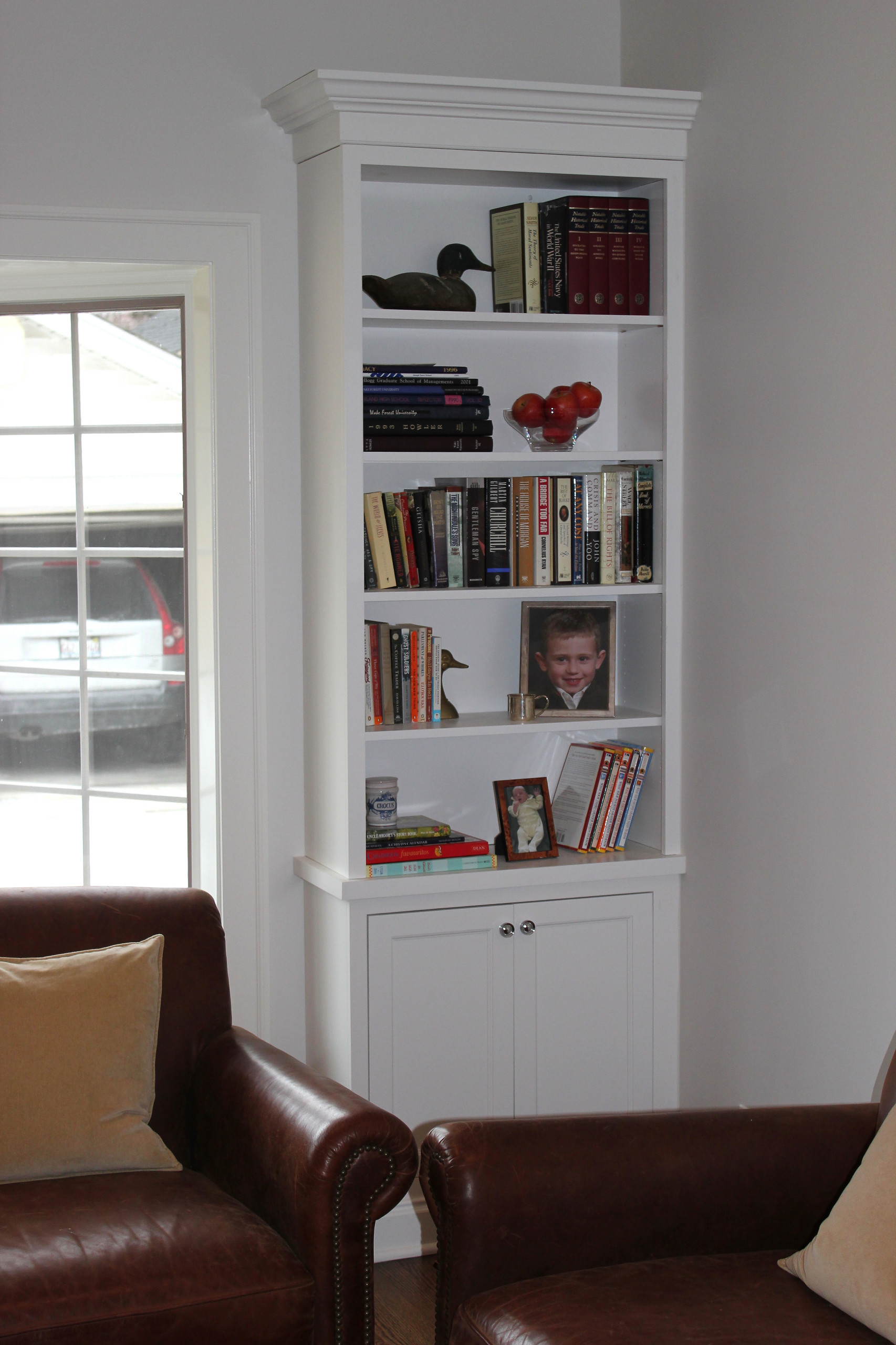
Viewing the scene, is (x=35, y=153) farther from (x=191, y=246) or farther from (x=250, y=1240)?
(x=250, y=1240)

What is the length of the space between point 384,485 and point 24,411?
2.99ft

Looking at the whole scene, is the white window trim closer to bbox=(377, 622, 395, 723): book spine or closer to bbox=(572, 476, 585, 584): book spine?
bbox=(377, 622, 395, 723): book spine

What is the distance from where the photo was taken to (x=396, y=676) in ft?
8.91

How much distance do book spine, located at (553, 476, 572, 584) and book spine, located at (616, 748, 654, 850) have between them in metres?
0.43

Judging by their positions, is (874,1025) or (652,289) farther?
(652,289)

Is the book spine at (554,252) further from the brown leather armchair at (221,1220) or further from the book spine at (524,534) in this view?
the brown leather armchair at (221,1220)

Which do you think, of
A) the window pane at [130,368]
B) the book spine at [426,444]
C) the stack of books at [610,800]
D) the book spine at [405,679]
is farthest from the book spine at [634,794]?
the window pane at [130,368]

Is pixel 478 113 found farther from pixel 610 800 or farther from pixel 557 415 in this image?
pixel 610 800

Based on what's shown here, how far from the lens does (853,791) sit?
87.3 inches

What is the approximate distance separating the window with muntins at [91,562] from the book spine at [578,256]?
939 mm

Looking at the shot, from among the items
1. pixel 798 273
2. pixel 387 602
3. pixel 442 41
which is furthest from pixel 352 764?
pixel 442 41

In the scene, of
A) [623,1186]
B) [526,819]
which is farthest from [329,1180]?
[526,819]

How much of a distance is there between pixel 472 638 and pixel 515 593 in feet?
0.97

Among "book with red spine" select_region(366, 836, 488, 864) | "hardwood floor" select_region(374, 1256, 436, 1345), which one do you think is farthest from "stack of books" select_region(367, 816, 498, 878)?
"hardwood floor" select_region(374, 1256, 436, 1345)
